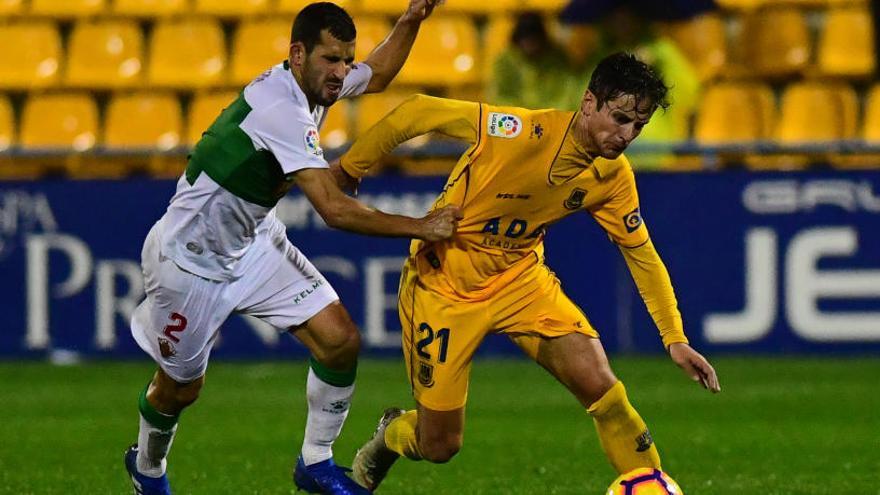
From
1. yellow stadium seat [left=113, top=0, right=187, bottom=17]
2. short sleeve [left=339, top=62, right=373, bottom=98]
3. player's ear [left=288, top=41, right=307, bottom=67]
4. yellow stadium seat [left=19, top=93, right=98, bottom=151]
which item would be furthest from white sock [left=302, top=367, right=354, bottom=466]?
yellow stadium seat [left=113, top=0, right=187, bottom=17]

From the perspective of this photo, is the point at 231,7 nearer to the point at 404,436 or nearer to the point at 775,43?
the point at 775,43

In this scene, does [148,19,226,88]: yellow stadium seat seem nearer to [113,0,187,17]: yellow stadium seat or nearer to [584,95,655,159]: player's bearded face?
[113,0,187,17]: yellow stadium seat

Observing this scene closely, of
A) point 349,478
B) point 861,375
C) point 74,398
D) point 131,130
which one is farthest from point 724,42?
point 349,478

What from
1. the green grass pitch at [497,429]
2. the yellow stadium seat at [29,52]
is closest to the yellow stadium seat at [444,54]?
the green grass pitch at [497,429]

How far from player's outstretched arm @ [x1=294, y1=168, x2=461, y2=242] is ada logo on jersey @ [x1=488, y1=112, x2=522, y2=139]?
0.44 m

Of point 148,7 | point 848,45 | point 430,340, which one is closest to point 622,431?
point 430,340

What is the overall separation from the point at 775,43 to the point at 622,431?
765 centimetres

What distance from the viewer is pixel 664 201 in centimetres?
1120

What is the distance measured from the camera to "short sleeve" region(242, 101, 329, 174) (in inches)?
235

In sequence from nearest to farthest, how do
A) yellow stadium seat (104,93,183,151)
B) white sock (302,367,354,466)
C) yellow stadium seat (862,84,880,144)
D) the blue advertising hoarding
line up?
white sock (302,367,354,466) < the blue advertising hoarding < yellow stadium seat (862,84,880,144) < yellow stadium seat (104,93,183,151)

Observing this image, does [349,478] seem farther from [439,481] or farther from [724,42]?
[724,42]

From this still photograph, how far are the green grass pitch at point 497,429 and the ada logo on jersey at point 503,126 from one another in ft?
5.48

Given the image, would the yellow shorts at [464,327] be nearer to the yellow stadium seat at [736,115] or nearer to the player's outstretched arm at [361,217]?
the player's outstretched arm at [361,217]

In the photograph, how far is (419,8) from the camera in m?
6.67
